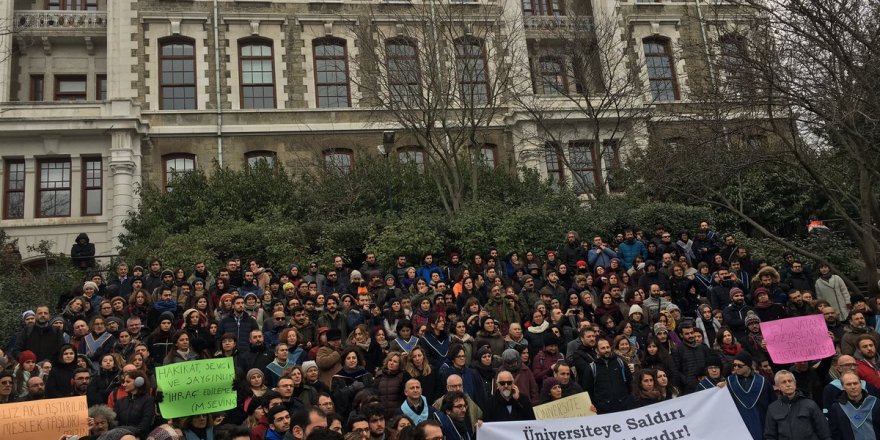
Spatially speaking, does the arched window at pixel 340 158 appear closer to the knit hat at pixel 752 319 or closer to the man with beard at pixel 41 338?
the man with beard at pixel 41 338

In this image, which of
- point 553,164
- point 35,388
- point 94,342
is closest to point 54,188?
point 94,342

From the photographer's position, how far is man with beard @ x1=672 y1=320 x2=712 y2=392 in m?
9.98

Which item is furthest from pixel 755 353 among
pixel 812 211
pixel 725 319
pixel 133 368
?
pixel 812 211

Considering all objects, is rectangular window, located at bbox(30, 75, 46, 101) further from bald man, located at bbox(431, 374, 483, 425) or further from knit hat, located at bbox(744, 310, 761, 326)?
knit hat, located at bbox(744, 310, 761, 326)

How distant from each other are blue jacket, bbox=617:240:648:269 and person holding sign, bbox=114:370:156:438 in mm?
11961

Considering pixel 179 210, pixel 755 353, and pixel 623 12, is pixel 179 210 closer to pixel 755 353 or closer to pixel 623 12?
pixel 755 353

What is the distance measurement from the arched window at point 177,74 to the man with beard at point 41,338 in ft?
59.9

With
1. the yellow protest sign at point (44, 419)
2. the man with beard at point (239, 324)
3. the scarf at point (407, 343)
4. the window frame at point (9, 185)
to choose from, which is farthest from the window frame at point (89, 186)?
the yellow protest sign at point (44, 419)

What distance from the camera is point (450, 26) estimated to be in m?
22.7

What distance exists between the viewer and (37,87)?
29.4 metres

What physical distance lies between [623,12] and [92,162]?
899 inches

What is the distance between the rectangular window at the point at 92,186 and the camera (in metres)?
26.3

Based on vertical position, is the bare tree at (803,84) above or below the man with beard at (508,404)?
above

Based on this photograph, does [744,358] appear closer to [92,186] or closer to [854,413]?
[854,413]
